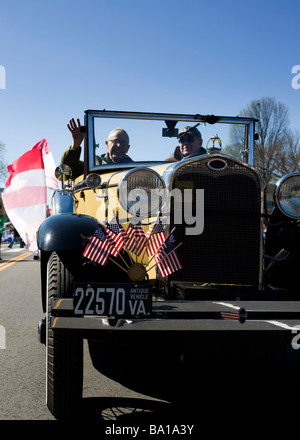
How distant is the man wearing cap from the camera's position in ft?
14.8

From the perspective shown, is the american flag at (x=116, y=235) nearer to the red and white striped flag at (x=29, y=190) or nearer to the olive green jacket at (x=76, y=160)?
the olive green jacket at (x=76, y=160)

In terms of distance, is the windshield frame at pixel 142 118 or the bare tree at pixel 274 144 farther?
the bare tree at pixel 274 144

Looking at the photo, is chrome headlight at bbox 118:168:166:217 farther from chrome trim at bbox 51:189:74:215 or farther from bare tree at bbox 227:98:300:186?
bare tree at bbox 227:98:300:186

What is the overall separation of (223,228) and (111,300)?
120 centimetres

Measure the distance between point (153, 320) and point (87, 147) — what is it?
2.49 m

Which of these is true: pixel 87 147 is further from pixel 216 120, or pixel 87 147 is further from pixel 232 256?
pixel 232 256

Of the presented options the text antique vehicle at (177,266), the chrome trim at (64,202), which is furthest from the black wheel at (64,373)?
the chrome trim at (64,202)

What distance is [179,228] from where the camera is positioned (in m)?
3.29

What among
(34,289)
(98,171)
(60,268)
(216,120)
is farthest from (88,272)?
(34,289)

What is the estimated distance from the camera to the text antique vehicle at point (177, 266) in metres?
2.49

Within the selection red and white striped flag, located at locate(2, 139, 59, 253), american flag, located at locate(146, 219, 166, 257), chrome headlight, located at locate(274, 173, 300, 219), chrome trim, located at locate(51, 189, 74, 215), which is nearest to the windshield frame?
chrome trim, located at locate(51, 189, 74, 215)

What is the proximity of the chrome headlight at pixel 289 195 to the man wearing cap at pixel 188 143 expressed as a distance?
4.18ft

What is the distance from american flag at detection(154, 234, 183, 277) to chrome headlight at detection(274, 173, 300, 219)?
917mm

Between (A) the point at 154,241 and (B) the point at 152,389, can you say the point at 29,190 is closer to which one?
(B) the point at 152,389
